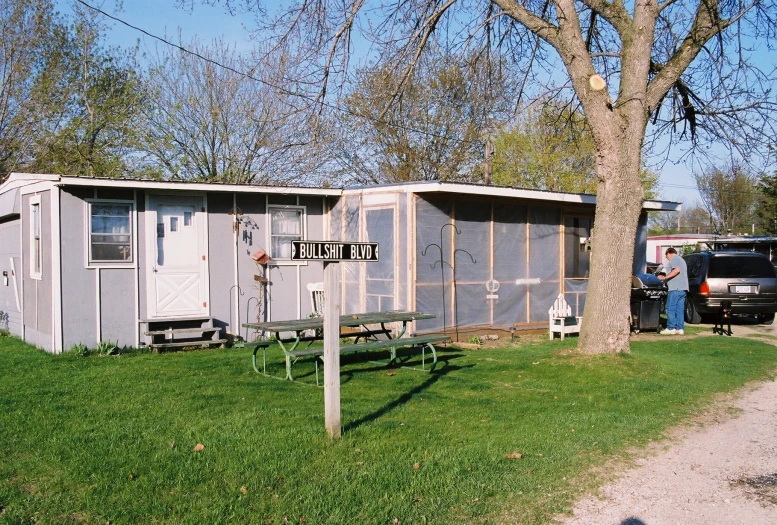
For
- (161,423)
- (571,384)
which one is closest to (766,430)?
(571,384)

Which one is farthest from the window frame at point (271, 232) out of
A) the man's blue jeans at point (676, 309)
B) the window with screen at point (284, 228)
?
the man's blue jeans at point (676, 309)

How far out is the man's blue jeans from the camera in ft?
47.8

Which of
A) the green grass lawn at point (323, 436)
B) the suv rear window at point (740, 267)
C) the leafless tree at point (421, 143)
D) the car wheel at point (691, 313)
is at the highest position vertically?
the leafless tree at point (421, 143)

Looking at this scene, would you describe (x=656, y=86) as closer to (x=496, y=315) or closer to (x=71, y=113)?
(x=496, y=315)

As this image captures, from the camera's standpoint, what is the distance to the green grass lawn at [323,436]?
15.6ft

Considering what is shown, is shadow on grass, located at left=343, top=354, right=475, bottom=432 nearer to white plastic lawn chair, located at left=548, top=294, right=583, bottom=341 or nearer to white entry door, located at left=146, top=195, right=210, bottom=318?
white plastic lawn chair, located at left=548, top=294, right=583, bottom=341

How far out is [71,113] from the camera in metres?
23.4

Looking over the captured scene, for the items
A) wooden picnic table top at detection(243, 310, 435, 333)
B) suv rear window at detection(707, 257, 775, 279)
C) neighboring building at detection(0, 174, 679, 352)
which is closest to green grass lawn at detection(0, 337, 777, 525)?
wooden picnic table top at detection(243, 310, 435, 333)

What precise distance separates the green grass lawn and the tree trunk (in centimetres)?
43

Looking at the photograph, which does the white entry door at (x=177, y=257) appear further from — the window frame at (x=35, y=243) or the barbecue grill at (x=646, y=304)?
the barbecue grill at (x=646, y=304)

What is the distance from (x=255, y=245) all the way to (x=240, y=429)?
291 inches

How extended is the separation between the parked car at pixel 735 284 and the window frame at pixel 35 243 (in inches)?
548

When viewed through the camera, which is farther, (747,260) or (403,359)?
(747,260)

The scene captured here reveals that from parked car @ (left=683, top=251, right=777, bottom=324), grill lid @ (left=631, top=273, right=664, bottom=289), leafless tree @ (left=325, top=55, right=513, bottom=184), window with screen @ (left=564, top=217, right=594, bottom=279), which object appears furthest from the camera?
leafless tree @ (left=325, top=55, right=513, bottom=184)
